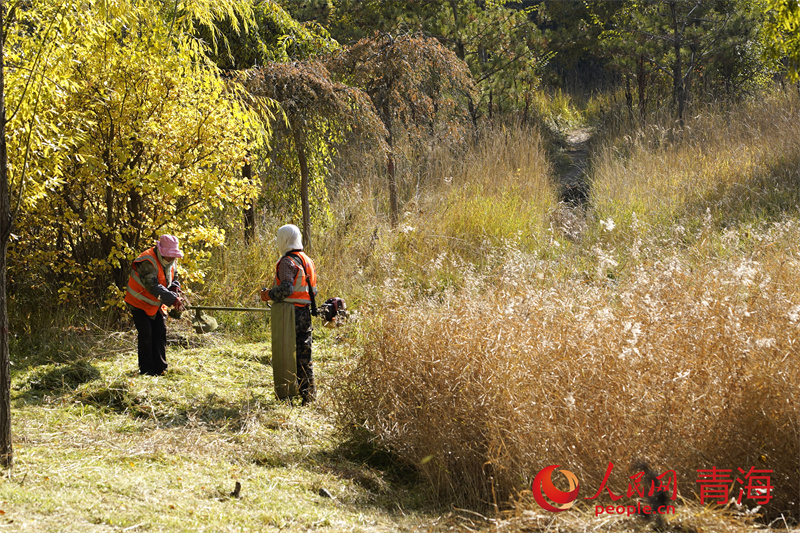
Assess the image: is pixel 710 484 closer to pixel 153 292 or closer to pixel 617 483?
pixel 617 483

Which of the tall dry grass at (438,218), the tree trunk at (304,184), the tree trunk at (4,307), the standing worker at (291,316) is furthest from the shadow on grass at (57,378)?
the tree trunk at (304,184)

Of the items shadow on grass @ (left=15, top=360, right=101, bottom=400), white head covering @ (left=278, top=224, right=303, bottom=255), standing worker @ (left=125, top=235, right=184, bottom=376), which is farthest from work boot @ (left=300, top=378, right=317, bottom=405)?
shadow on grass @ (left=15, top=360, right=101, bottom=400)

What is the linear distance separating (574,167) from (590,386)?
12.6m

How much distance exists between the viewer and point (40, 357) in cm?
660

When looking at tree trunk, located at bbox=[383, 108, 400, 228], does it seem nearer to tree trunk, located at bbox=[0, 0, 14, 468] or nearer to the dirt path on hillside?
the dirt path on hillside

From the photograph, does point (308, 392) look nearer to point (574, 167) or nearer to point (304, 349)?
point (304, 349)

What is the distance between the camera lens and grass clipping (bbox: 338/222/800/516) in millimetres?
3508

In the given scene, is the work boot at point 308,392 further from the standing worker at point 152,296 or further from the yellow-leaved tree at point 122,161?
the yellow-leaved tree at point 122,161

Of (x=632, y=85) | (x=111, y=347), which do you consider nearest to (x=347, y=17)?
(x=632, y=85)

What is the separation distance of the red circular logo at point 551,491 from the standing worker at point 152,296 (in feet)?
11.1

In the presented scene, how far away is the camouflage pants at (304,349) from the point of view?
5.72 m

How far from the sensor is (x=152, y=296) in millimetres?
6090

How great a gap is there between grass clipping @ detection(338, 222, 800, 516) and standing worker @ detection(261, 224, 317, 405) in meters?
0.83

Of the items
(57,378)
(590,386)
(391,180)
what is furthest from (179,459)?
(391,180)
